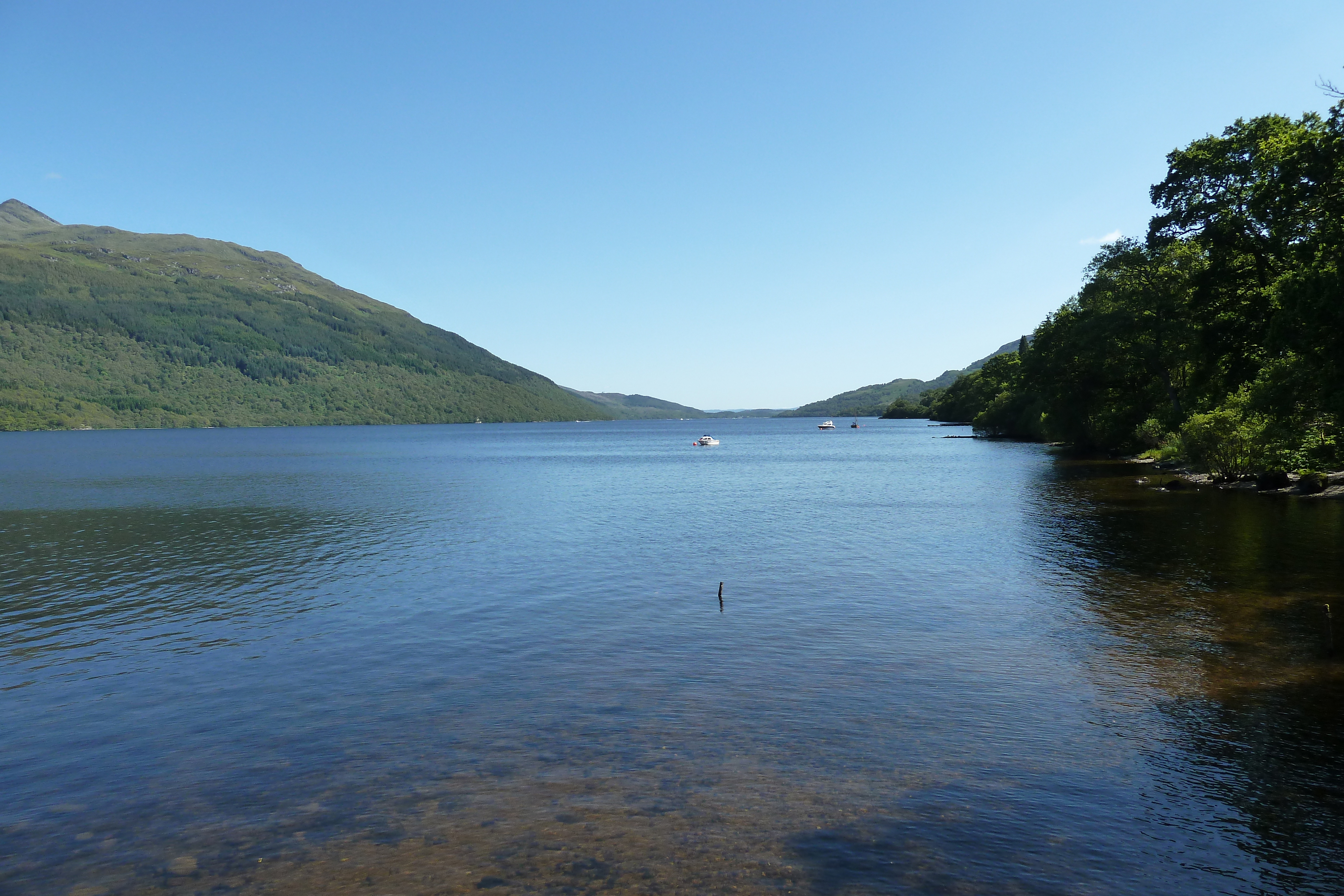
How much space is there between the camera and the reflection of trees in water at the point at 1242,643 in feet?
45.1

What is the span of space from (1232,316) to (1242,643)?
36934 mm

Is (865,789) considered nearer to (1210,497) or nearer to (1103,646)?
(1103,646)

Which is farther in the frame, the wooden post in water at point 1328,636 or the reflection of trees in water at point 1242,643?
the wooden post in water at point 1328,636

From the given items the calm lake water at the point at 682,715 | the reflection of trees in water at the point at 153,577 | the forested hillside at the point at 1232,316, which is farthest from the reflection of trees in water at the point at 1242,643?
the reflection of trees in water at the point at 153,577

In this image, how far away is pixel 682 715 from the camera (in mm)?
18859

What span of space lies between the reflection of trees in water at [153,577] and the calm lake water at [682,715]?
31 centimetres

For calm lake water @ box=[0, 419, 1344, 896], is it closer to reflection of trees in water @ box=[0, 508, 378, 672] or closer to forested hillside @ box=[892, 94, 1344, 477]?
reflection of trees in water @ box=[0, 508, 378, 672]

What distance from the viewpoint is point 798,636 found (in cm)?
2556

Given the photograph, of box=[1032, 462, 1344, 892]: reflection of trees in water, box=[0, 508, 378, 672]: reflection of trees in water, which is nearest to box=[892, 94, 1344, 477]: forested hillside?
box=[1032, 462, 1344, 892]: reflection of trees in water

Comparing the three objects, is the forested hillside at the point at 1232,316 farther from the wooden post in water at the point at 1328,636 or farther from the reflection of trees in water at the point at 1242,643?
the wooden post in water at the point at 1328,636

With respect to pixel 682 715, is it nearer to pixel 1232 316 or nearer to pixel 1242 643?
pixel 1242 643

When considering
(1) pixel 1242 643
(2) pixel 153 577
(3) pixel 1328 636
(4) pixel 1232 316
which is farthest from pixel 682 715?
(4) pixel 1232 316

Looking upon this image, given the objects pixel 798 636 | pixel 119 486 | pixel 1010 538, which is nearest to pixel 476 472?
pixel 119 486

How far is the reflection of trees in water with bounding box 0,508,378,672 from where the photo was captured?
26.9 meters
